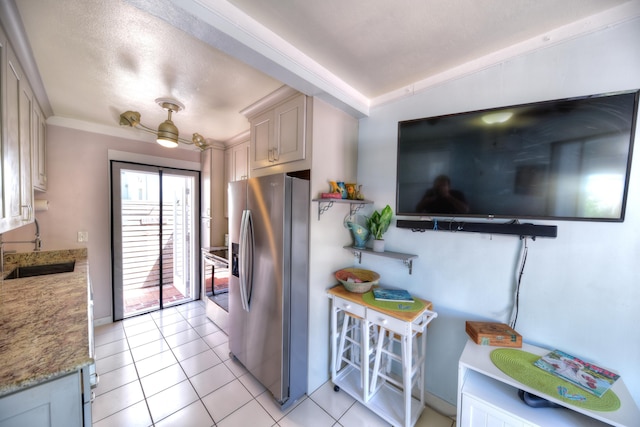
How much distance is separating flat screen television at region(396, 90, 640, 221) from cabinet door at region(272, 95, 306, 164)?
82cm

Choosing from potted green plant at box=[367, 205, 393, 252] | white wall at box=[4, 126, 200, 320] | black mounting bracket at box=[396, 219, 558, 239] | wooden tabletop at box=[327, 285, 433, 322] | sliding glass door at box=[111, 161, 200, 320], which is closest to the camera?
black mounting bracket at box=[396, 219, 558, 239]

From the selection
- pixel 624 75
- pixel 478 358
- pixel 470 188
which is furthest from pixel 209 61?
pixel 478 358

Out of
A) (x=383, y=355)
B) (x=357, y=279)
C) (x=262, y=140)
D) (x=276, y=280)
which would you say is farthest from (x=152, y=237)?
(x=383, y=355)

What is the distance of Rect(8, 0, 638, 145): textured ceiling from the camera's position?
1105 mm

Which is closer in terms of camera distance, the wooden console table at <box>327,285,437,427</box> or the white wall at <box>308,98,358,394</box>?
the wooden console table at <box>327,285,437,427</box>

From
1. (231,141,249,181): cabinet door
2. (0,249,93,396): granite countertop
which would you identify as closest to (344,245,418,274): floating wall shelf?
(0,249,93,396): granite countertop

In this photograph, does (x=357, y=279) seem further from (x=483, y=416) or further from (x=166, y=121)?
(x=166, y=121)

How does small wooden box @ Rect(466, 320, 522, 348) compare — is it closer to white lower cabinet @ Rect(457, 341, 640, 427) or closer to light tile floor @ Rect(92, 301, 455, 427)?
white lower cabinet @ Rect(457, 341, 640, 427)

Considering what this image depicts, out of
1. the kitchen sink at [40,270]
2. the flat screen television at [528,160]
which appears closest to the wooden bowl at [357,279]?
the flat screen television at [528,160]

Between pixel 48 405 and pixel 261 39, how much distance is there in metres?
1.80

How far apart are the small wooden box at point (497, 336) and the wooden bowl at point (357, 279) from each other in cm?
72

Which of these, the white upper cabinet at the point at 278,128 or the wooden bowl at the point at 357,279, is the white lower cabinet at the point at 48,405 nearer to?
the wooden bowl at the point at 357,279

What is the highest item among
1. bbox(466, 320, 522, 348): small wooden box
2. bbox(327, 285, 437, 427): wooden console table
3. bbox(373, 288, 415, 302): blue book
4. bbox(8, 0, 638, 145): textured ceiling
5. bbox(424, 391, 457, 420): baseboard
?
bbox(8, 0, 638, 145): textured ceiling

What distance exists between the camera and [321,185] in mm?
1822
